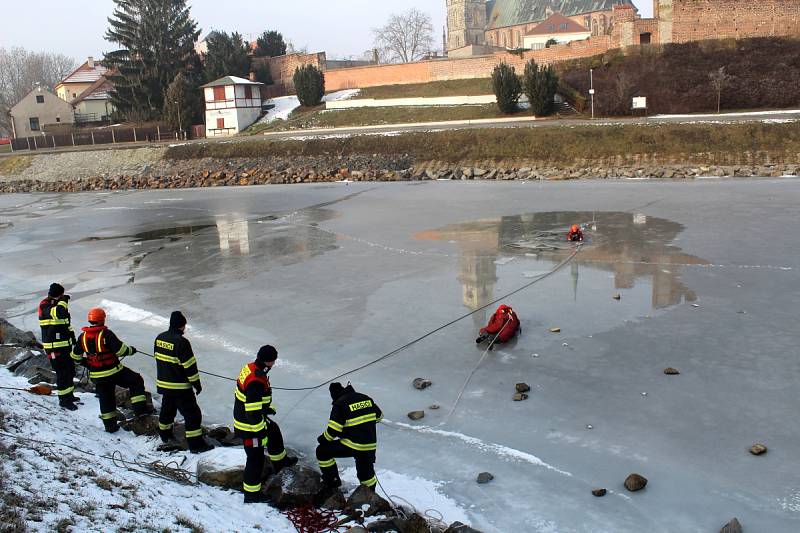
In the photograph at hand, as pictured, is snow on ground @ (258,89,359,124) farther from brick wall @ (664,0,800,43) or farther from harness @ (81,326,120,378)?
harness @ (81,326,120,378)

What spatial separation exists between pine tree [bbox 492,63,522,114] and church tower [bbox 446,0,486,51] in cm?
5898

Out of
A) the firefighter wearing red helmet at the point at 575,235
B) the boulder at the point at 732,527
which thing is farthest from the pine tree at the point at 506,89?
the boulder at the point at 732,527

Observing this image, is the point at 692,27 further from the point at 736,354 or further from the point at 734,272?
the point at 736,354

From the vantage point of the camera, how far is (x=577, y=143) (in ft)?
104

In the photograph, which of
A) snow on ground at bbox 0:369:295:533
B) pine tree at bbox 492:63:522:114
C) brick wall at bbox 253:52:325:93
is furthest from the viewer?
brick wall at bbox 253:52:325:93

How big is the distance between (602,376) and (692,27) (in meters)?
44.1

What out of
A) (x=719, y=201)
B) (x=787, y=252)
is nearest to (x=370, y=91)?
(x=719, y=201)

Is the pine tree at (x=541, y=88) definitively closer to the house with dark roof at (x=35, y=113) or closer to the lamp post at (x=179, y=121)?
the lamp post at (x=179, y=121)

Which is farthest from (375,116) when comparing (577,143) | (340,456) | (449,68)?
(340,456)

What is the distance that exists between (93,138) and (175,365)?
189 feet

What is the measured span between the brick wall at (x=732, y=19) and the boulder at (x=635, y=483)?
4602 centimetres

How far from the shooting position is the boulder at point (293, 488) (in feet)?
19.9

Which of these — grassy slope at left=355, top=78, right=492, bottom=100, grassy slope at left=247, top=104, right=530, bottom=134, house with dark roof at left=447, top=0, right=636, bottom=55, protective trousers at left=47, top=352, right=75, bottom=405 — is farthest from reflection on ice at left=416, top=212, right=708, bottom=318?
house with dark roof at left=447, top=0, right=636, bottom=55

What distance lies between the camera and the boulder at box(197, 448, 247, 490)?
645cm
